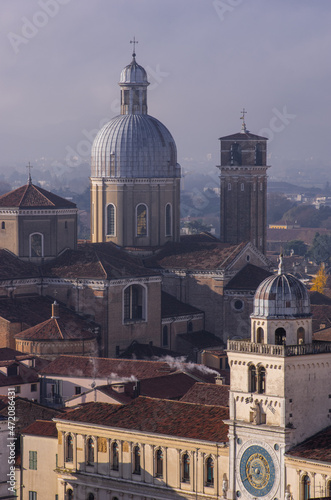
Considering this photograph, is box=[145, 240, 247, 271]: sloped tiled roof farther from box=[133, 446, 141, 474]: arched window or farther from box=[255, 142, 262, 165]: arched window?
box=[133, 446, 141, 474]: arched window

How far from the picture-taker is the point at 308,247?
114m

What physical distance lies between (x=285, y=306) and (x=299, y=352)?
1165 millimetres

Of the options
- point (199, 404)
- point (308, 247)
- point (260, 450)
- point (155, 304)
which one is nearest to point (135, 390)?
point (199, 404)

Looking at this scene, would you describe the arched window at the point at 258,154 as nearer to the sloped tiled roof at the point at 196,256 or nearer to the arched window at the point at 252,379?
the sloped tiled roof at the point at 196,256

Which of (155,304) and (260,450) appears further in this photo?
(155,304)

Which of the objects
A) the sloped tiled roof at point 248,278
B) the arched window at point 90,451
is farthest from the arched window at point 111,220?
the arched window at point 90,451

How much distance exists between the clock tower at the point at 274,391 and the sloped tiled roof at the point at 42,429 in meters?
6.40

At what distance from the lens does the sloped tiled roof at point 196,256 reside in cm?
5800

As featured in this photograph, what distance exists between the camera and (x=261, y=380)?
3431cm

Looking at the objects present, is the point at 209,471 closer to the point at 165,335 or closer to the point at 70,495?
the point at 70,495

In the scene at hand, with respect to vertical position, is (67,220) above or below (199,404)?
above

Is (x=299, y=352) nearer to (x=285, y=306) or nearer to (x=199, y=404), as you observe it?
(x=285, y=306)

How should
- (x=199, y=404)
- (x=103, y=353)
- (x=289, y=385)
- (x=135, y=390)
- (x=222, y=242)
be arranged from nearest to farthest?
(x=289, y=385) → (x=199, y=404) → (x=135, y=390) → (x=103, y=353) → (x=222, y=242)

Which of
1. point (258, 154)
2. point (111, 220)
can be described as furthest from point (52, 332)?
point (258, 154)
